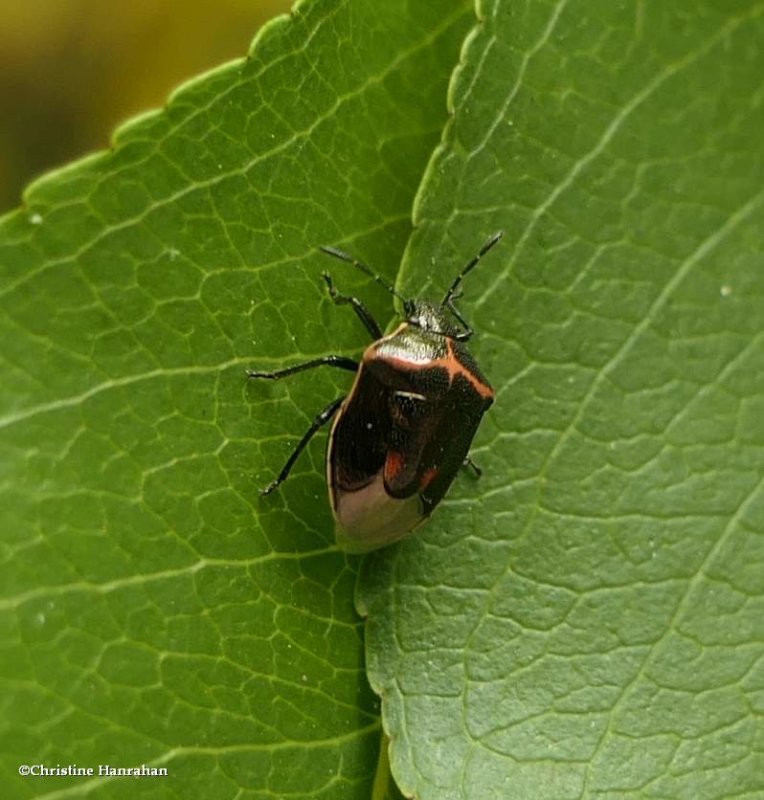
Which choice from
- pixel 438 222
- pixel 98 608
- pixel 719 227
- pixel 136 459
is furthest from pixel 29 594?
pixel 719 227

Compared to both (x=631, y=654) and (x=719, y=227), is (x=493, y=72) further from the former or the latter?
(x=631, y=654)

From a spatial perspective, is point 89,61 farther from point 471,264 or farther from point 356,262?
point 471,264

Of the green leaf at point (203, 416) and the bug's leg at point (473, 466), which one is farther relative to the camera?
the bug's leg at point (473, 466)

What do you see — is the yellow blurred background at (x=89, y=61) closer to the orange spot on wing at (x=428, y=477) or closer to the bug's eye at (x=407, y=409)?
the bug's eye at (x=407, y=409)
